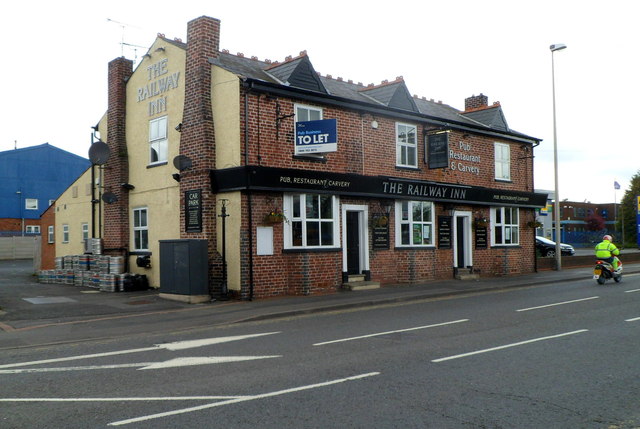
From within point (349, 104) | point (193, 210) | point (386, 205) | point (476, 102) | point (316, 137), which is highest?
point (476, 102)

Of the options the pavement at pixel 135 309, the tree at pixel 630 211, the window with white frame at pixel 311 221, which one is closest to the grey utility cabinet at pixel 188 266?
the pavement at pixel 135 309

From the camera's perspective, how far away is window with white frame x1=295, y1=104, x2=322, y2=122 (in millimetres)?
17078

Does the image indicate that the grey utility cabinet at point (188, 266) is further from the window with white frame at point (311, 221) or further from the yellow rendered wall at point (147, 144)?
the window with white frame at point (311, 221)

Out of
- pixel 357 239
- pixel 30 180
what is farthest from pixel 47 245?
pixel 30 180

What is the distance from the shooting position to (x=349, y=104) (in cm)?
Answer: 1808

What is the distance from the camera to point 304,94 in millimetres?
16859

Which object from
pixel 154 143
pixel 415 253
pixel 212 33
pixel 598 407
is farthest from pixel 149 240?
pixel 598 407

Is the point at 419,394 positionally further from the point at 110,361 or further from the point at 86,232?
the point at 86,232

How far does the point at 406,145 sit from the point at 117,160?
10.3 m

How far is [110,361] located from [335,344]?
11.3ft

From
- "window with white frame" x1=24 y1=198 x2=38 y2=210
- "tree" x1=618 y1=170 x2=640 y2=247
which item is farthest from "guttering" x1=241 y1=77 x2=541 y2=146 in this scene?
"tree" x1=618 y1=170 x2=640 y2=247

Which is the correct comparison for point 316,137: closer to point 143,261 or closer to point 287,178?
point 287,178

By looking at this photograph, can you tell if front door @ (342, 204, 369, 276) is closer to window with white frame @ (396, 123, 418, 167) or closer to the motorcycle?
window with white frame @ (396, 123, 418, 167)

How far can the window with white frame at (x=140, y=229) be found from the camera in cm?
1938
